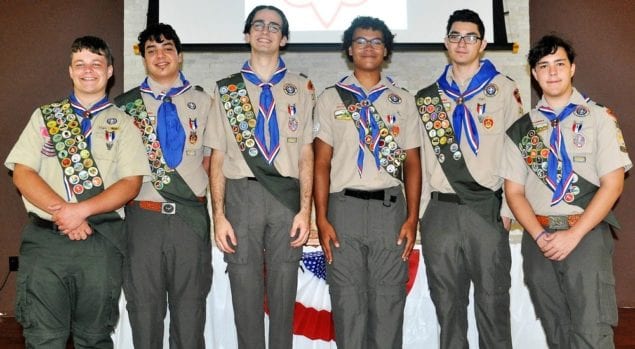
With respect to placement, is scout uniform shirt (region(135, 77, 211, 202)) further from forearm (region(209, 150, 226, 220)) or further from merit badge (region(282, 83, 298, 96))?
merit badge (region(282, 83, 298, 96))

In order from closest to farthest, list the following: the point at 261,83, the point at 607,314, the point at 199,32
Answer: the point at 607,314 < the point at 261,83 < the point at 199,32

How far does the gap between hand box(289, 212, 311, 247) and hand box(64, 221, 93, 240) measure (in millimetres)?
863

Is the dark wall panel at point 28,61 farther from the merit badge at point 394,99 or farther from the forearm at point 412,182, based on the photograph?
the forearm at point 412,182

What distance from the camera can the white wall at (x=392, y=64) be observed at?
4930 millimetres

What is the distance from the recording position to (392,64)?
16.2 ft

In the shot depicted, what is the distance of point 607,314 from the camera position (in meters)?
2.51

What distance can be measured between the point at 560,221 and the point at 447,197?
499 millimetres

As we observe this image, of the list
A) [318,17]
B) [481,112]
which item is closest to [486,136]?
[481,112]

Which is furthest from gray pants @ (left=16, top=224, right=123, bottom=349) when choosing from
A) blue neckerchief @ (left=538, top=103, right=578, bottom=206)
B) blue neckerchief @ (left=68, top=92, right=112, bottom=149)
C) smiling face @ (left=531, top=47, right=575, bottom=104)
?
smiling face @ (left=531, top=47, right=575, bottom=104)

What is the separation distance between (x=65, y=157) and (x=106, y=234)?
1.20 feet

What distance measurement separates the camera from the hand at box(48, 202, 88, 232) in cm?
252

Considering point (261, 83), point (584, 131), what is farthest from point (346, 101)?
point (584, 131)

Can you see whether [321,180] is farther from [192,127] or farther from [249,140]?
[192,127]

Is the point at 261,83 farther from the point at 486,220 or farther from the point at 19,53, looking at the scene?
the point at 19,53
